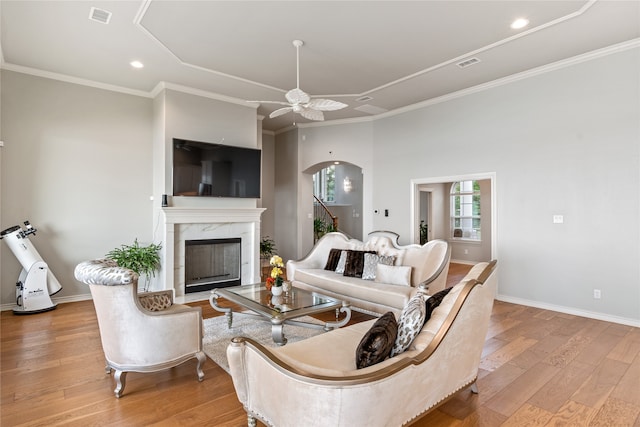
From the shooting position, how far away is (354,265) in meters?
4.73

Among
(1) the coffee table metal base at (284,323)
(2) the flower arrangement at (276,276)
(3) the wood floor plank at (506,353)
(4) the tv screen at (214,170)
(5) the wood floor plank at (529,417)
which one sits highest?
(4) the tv screen at (214,170)

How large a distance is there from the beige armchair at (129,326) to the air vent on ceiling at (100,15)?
2538 mm

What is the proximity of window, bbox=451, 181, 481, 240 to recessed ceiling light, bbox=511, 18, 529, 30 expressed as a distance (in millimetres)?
5464

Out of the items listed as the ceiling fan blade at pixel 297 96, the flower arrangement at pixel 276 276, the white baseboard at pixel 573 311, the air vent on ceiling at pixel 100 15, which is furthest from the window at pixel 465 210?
the air vent on ceiling at pixel 100 15

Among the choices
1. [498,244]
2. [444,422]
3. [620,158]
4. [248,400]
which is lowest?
[444,422]

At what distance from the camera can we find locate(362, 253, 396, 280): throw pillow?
14.8ft

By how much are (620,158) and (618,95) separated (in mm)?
774

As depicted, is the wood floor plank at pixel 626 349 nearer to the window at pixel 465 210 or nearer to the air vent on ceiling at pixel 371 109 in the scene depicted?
the air vent on ceiling at pixel 371 109

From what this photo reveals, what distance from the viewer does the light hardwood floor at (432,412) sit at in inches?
87.6

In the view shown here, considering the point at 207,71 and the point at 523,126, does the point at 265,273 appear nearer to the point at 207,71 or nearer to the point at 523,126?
the point at 207,71

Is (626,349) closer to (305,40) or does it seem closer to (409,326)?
(409,326)

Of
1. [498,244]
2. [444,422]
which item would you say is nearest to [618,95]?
[498,244]

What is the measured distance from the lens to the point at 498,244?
5.22 meters

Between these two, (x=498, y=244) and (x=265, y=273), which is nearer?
(x=498, y=244)
